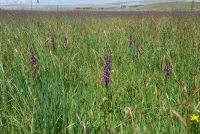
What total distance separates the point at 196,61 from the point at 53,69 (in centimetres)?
147

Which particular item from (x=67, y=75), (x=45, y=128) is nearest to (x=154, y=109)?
(x=45, y=128)

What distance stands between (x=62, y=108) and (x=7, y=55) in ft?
5.49

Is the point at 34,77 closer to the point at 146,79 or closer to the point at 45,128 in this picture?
the point at 45,128

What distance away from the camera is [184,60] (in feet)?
9.53

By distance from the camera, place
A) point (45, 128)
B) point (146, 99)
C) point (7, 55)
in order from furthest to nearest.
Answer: point (7, 55) < point (146, 99) < point (45, 128)

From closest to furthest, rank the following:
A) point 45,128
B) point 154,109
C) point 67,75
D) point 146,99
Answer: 1. point 45,128
2. point 154,109
3. point 146,99
4. point 67,75

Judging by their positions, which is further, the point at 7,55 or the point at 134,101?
the point at 7,55

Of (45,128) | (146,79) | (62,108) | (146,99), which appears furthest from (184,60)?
(45,128)

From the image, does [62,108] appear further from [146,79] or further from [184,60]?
[184,60]

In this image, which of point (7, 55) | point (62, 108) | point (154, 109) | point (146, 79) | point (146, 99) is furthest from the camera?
point (7, 55)

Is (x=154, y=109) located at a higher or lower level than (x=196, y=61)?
lower

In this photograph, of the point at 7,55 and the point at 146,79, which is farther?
the point at 7,55

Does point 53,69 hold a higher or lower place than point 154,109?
higher

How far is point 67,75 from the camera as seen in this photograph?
9.00ft
